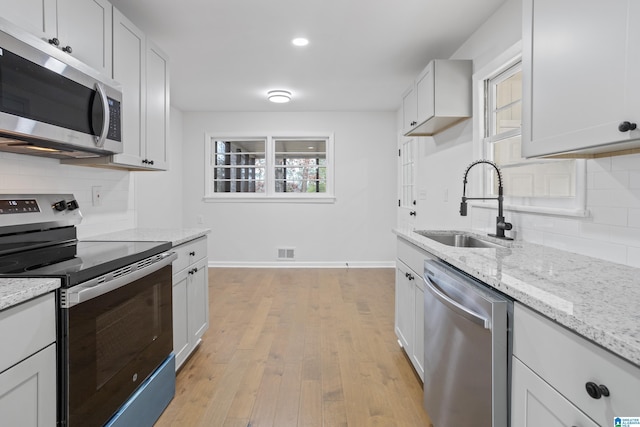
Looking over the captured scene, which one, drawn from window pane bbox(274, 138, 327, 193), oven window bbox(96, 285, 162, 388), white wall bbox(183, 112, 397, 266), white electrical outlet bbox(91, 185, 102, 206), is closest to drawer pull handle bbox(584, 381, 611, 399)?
oven window bbox(96, 285, 162, 388)

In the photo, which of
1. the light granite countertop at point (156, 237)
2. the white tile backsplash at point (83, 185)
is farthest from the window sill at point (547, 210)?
the white tile backsplash at point (83, 185)

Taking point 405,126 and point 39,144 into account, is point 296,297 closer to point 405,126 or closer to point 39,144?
point 405,126

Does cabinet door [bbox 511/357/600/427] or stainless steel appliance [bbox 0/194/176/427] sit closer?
cabinet door [bbox 511/357/600/427]

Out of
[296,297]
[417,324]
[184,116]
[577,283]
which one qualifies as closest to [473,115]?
[417,324]

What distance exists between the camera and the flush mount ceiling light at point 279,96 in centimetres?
426

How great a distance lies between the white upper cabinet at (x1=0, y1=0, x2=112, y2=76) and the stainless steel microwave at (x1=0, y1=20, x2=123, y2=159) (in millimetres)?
92

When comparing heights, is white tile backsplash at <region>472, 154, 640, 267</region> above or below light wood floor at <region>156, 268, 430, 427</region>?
above

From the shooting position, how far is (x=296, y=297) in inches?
151

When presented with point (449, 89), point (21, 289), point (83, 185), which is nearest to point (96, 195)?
point (83, 185)

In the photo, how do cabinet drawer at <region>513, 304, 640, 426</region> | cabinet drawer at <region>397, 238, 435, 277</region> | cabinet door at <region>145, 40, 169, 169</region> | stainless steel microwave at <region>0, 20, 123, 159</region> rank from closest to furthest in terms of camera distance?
1. cabinet drawer at <region>513, 304, 640, 426</region>
2. stainless steel microwave at <region>0, 20, 123, 159</region>
3. cabinet drawer at <region>397, 238, 435, 277</region>
4. cabinet door at <region>145, 40, 169, 169</region>

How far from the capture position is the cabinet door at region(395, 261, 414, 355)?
217 centimetres

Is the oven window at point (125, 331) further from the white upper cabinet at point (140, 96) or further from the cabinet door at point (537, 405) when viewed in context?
the cabinet door at point (537, 405)

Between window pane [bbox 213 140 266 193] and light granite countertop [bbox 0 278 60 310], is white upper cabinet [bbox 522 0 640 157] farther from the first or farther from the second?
window pane [bbox 213 140 266 193]

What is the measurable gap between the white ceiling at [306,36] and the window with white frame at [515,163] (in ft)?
1.70
